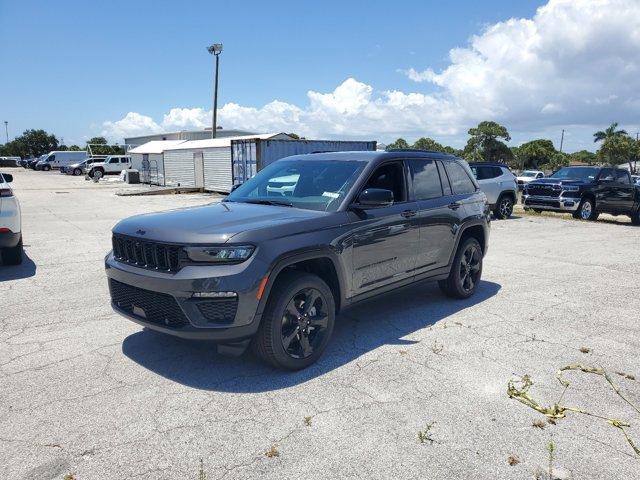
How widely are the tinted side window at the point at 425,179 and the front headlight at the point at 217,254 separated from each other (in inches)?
94.1

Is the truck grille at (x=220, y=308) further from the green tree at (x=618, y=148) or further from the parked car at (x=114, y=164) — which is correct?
the green tree at (x=618, y=148)

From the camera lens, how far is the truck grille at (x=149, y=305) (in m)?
3.67

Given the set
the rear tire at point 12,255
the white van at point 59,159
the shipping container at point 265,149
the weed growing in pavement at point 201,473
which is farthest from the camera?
the white van at point 59,159

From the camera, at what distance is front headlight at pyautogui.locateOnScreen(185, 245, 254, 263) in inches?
141

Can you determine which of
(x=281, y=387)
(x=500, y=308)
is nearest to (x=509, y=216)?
(x=500, y=308)

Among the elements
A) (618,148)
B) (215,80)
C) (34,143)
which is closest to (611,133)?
(618,148)

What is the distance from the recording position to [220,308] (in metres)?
3.56

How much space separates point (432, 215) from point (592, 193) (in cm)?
1311

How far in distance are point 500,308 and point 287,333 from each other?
10.0 ft

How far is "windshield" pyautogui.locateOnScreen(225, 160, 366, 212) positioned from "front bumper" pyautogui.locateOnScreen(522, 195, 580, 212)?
45.4ft

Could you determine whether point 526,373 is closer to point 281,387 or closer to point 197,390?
point 281,387

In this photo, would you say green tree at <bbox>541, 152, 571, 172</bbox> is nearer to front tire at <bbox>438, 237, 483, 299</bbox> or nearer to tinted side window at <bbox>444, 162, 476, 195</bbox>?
tinted side window at <bbox>444, 162, 476, 195</bbox>

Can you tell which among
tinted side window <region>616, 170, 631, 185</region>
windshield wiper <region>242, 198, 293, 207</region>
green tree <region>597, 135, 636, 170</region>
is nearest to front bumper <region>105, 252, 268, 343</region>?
windshield wiper <region>242, 198, 293, 207</region>

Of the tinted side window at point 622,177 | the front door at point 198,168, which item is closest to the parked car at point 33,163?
the front door at point 198,168
